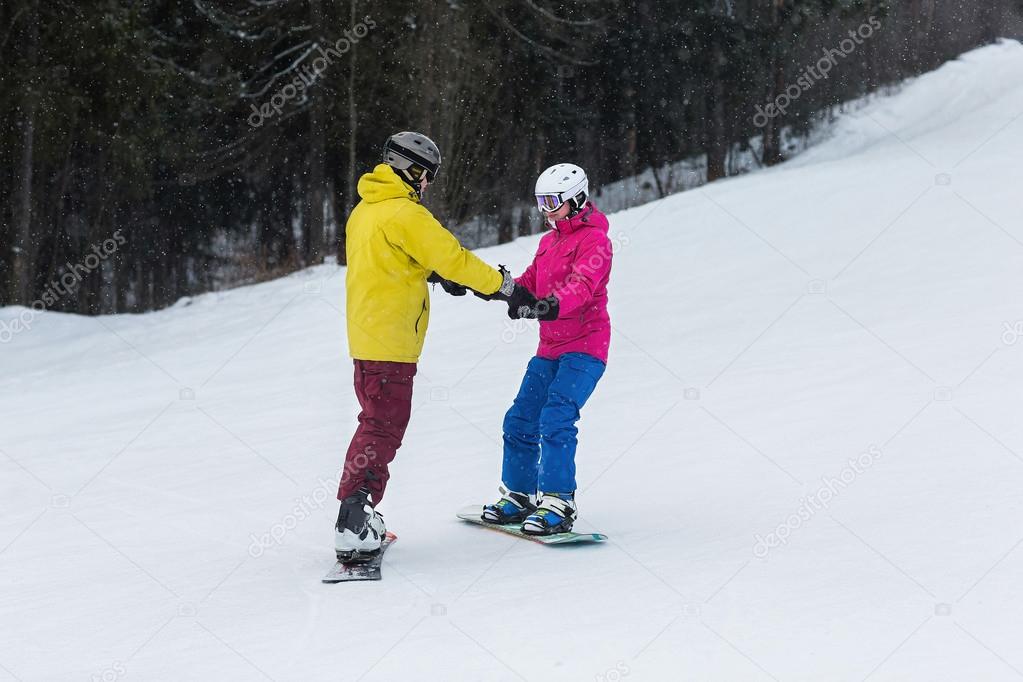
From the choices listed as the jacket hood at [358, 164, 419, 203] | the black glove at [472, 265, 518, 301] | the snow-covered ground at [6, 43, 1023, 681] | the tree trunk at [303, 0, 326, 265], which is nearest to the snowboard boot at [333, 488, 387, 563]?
the snow-covered ground at [6, 43, 1023, 681]

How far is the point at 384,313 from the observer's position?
4.97 m

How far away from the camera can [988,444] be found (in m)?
6.07

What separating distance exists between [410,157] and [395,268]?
53 cm

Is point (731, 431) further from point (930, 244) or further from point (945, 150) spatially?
point (945, 150)

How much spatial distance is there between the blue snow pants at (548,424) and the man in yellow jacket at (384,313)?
561mm

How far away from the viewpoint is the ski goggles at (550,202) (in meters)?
5.36

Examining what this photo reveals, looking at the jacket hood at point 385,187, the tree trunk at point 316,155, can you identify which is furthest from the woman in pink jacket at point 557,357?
the tree trunk at point 316,155

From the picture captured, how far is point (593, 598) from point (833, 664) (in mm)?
1071

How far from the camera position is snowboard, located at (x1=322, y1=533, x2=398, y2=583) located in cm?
486

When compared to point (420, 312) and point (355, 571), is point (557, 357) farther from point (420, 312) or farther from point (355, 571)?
point (355, 571)

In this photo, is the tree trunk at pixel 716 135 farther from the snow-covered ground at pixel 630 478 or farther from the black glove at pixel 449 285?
the black glove at pixel 449 285

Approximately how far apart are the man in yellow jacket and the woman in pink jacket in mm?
429

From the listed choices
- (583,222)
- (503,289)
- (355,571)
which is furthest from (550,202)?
(355,571)

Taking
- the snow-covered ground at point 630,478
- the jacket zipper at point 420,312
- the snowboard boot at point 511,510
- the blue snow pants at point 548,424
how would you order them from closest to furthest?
the snow-covered ground at point 630,478, the jacket zipper at point 420,312, the blue snow pants at point 548,424, the snowboard boot at point 511,510
